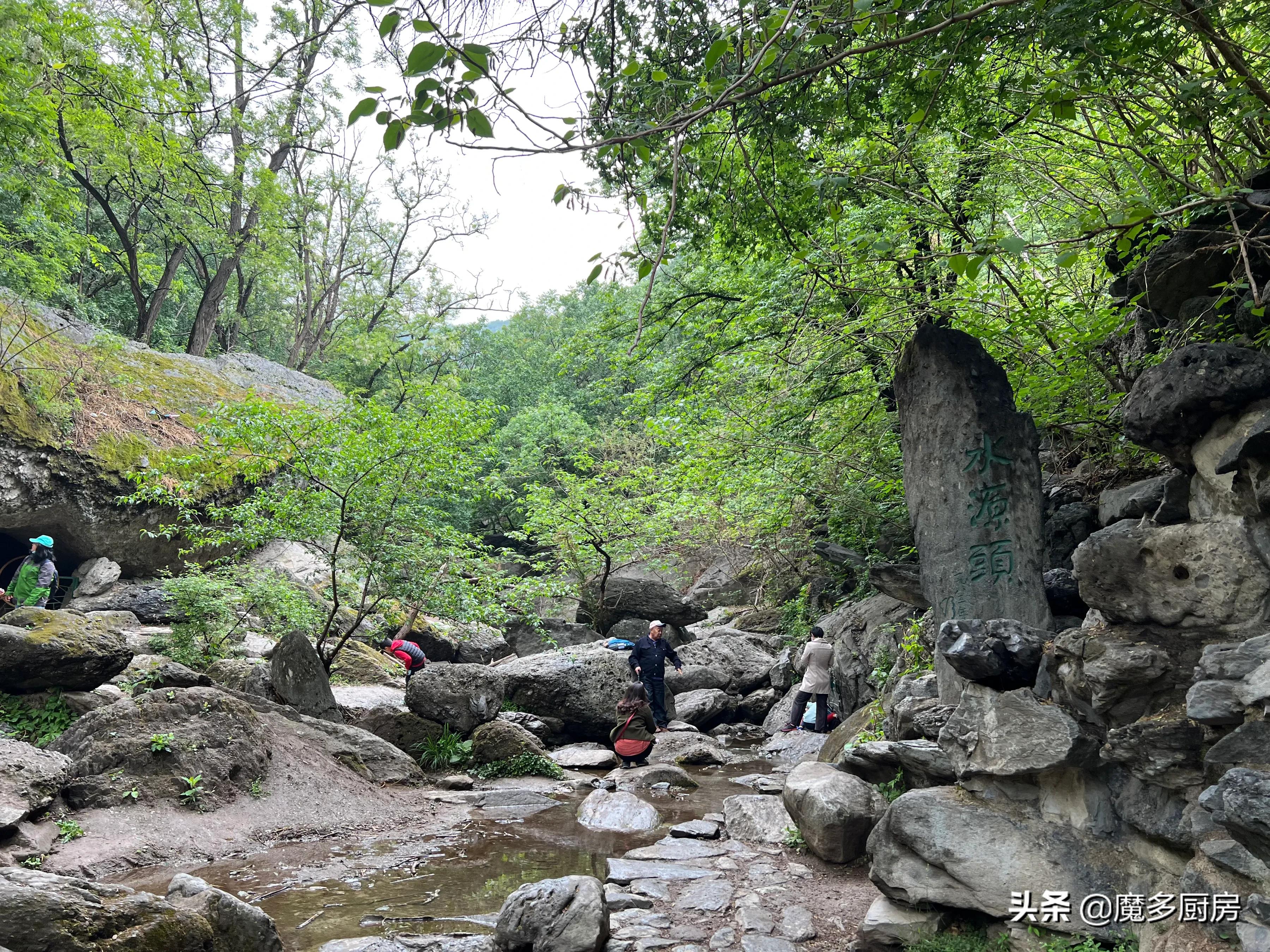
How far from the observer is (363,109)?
7.95 feet

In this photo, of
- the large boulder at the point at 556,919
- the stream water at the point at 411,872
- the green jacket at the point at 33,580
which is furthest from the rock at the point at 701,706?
the green jacket at the point at 33,580

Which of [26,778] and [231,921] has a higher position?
[26,778]

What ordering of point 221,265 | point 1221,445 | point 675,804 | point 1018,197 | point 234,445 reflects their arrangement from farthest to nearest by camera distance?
point 221,265, point 234,445, point 675,804, point 1018,197, point 1221,445

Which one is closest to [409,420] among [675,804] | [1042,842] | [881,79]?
[675,804]

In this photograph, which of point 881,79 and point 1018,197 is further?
point 1018,197

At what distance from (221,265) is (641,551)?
44.2 feet

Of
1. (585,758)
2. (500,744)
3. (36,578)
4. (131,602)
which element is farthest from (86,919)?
(131,602)

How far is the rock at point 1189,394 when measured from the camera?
3.73m

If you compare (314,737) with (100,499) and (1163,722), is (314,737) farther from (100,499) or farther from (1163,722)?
(100,499)

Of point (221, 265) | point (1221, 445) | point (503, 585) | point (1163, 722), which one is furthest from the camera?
point (221, 265)

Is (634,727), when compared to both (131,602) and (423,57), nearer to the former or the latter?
(423,57)

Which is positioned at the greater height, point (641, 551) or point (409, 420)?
point (409, 420)

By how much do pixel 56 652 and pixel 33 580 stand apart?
14.5 feet

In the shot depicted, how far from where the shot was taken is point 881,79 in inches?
209
